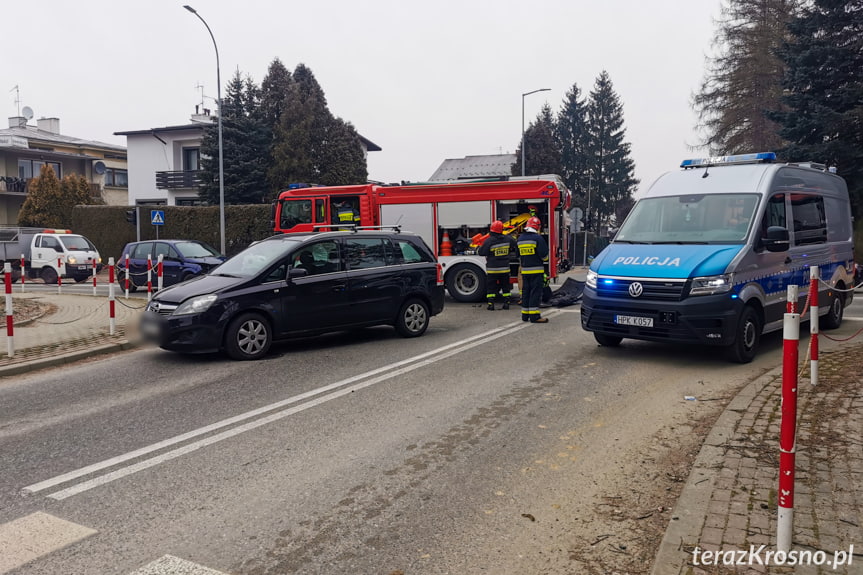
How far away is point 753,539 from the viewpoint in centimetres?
360

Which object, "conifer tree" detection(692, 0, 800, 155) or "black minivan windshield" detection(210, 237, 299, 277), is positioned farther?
"conifer tree" detection(692, 0, 800, 155)

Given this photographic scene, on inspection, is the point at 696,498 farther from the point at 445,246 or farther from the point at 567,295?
the point at 445,246

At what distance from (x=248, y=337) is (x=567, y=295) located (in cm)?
827

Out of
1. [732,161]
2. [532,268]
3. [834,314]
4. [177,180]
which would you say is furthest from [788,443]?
[177,180]

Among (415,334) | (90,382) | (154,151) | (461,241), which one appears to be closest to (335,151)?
(154,151)

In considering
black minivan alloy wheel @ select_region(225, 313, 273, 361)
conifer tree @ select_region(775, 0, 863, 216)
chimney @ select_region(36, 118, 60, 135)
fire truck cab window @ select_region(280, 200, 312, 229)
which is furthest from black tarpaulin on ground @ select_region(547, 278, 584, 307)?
chimney @ select_region(36, 118, 60, 135)

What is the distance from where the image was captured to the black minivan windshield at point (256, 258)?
31.4 feet

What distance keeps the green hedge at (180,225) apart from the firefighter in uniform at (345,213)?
14.5 m

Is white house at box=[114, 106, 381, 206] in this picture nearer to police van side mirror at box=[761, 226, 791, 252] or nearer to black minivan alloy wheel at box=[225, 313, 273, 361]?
A: black minivan alloy wheel at box=[225, 313, 273, 361]

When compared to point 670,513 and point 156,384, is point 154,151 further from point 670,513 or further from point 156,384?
point 670,513

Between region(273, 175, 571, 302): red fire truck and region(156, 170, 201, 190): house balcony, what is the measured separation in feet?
97.9

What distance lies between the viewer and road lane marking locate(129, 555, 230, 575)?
11.5 feet

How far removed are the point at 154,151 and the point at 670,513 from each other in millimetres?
48220

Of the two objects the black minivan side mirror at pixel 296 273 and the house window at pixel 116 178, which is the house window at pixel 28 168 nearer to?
the house window at pixel 116 178
